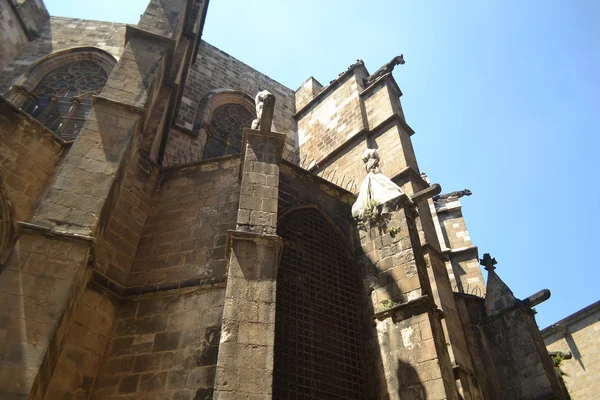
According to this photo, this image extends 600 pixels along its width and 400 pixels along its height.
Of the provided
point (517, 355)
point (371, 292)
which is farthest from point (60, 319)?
point (517, 355)

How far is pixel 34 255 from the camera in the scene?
14.8 ft

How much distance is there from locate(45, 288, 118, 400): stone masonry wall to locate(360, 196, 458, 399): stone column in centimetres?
361

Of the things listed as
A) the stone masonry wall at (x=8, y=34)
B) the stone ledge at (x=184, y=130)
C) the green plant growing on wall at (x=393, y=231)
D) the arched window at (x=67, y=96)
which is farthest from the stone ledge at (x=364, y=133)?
the stone masonry wall at (x=8, y=34)

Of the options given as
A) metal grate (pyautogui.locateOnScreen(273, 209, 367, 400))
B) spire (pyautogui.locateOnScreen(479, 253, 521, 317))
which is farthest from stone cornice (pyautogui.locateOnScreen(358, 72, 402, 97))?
metal grate (pyautogui.locateOnScreen(273, 209, 367, 400))

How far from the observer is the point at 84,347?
5.13 metres

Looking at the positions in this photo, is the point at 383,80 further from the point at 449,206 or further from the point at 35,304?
the point at 35,304

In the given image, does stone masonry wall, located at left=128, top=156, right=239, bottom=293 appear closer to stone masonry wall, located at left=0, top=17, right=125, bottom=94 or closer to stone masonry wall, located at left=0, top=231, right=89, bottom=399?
stone masonry wall, located at left=0, top=231, right=89, bottom=399

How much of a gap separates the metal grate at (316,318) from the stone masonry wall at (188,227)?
0.99m

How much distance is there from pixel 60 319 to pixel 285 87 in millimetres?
13052

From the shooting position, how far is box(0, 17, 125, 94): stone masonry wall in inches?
435

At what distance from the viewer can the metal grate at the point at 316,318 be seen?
5.54 metres

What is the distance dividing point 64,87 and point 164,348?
27.3 ft

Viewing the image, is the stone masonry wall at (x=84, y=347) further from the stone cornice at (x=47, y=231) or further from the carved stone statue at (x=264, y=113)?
the carved stone statue at (x=264, y=113)

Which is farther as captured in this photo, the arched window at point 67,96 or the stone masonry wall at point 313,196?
the arched window at point 67,96
